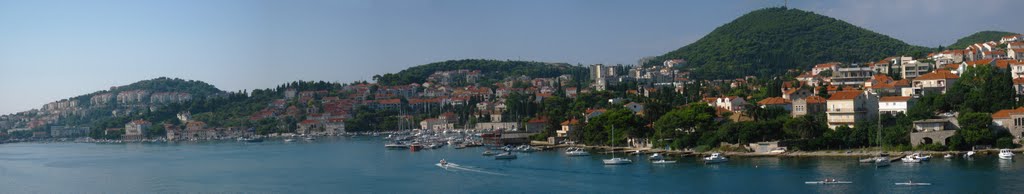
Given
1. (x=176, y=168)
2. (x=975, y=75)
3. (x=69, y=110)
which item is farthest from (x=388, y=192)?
(x=69, y=110)

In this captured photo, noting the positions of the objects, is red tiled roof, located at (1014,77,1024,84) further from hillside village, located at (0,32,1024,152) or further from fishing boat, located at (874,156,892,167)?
fishing boat, located at (874,156,892,167)

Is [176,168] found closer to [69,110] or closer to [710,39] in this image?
[710,39]

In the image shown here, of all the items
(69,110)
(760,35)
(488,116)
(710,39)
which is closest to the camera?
(488,116)

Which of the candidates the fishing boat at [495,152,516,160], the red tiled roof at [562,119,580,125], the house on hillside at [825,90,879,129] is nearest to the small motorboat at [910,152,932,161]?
the house on hillside at [825,90,879,129]

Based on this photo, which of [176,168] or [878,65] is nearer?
[176,168]

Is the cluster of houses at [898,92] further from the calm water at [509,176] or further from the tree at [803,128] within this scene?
the calm water at [509,176]

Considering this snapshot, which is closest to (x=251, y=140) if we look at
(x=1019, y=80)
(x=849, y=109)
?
(x=849, y=109)

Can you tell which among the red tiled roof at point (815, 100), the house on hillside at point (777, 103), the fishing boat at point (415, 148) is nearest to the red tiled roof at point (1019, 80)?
the red tiled roof at point (815, 100)

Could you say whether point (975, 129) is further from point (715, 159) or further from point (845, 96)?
point (715, 159)
